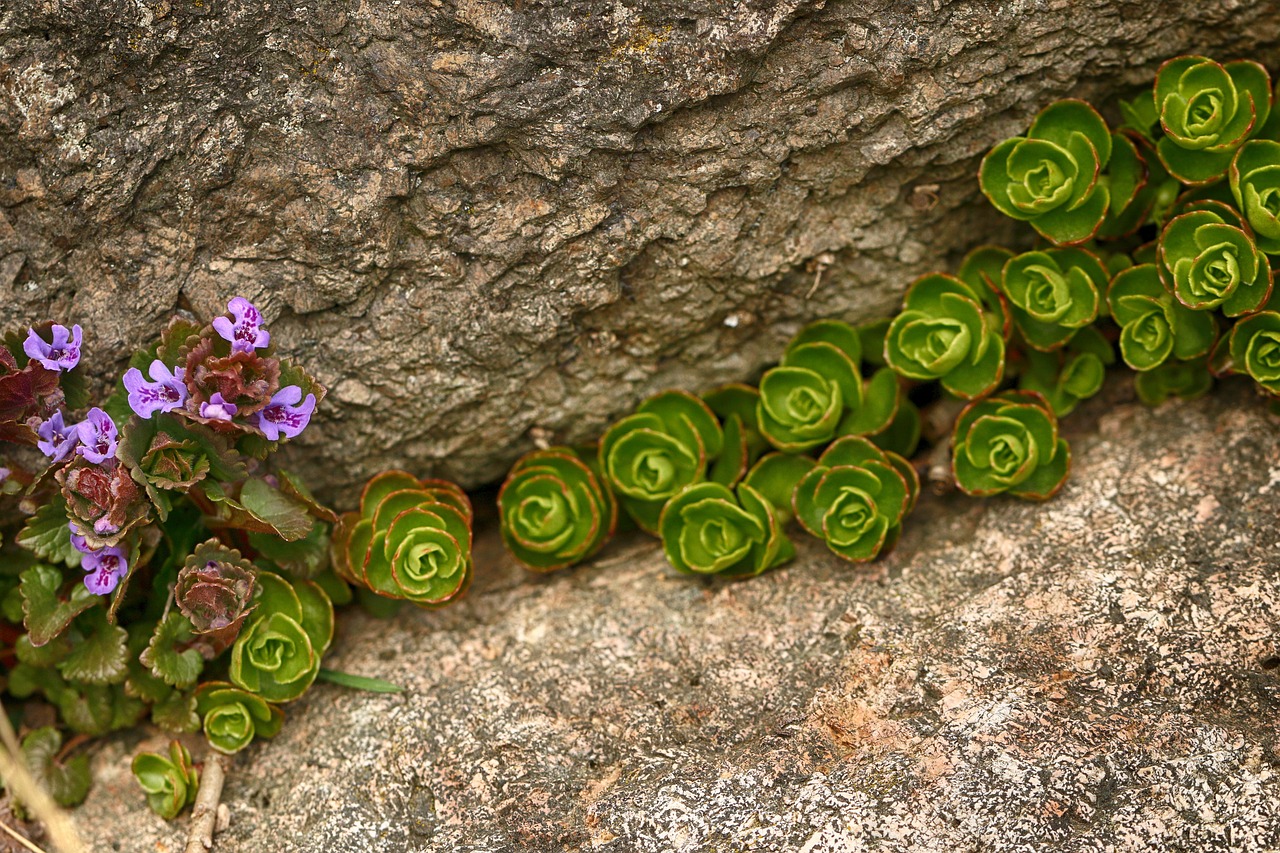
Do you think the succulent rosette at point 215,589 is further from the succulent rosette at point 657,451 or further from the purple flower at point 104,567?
the succulent rosette at point 657,451

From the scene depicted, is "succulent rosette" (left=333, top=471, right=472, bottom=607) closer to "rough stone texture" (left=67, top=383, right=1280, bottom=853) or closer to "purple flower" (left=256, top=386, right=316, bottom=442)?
"rough stone texture" (left=67, top=383, right=1280, bottom=853)

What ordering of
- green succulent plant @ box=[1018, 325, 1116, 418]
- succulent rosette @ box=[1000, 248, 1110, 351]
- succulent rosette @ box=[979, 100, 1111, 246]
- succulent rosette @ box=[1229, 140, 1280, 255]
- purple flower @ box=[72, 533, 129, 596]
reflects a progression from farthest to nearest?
green succulent plant @ box=[1018, 325, 1116, 418]
succulent rosette @ box=[1000, 248, 1110, 351]
succulent rosette @ box=[979, 100, 1111, 246]
succulent rosette @ box=[1229, 140, 1280, 255]
purple flower @ box=[72, 533, 129, 596]

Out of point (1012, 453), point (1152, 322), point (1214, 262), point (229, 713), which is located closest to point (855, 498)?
point (1012, 453)

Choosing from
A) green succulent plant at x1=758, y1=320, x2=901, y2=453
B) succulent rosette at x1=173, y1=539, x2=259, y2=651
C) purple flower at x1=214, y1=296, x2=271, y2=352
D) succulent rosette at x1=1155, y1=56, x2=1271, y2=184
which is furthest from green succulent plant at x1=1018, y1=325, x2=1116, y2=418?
succulent rosette at x1=173, y1=539, x2=259, y2=651

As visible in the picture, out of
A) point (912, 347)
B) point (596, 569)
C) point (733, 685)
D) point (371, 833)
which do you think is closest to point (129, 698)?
point (371, 833)

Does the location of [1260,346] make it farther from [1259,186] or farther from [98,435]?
[98,435]

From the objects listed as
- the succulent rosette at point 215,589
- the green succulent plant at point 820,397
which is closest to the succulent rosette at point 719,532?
the green succulent plant at point 820,397
